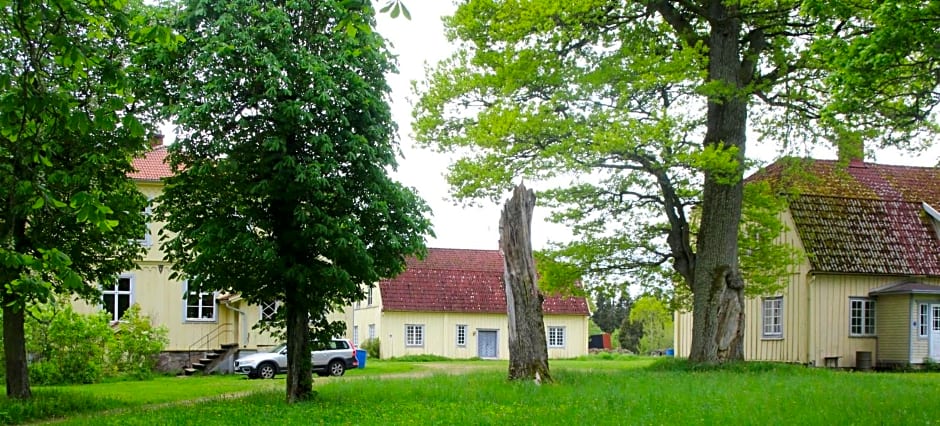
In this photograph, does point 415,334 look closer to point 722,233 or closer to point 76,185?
point 722,233

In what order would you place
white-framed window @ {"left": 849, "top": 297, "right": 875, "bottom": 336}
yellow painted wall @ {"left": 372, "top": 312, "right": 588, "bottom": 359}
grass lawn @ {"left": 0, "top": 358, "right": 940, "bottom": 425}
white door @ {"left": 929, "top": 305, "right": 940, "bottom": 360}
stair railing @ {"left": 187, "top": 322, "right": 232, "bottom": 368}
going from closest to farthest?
grass lawn @ {"left": 0, "top": 358, "right": 940, "bottom": 425}, white door @ {"left": 929, "top": 305, "right": 940, "bottom": 360}, white-framed window @ {"left": 849, "top": 297, "right": 875, "bottom": 336}, stair railing @ {"left": 187, "top": 322, "right": 232, "bottom": 368}, yellow painted wall @ {"left": 372, "top": 312, "right": 588, "bottom": 359}

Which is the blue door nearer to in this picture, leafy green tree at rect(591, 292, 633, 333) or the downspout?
the downspout

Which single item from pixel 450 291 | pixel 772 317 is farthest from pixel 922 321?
pixel 450 291

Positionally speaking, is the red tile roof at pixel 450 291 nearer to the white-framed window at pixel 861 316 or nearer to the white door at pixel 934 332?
the white-framed window at pixel 861 316

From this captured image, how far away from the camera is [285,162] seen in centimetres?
1549

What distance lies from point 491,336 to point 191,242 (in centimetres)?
3204

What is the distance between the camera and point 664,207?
25.0 metres

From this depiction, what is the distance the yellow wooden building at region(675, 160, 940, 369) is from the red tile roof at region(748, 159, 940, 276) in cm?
3

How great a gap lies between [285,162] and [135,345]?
17.6 meters

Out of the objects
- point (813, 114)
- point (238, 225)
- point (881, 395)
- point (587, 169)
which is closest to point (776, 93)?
point (813, 114)

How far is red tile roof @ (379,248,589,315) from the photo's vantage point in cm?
4606

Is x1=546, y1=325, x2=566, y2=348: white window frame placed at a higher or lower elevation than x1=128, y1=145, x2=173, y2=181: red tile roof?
lower

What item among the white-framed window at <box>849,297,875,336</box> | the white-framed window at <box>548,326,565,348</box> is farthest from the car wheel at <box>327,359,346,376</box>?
the white-framed window at <box>548,326,565,348</box>

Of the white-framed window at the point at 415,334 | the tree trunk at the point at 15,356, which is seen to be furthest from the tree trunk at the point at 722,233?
the white-framed window at the point at 415,334
